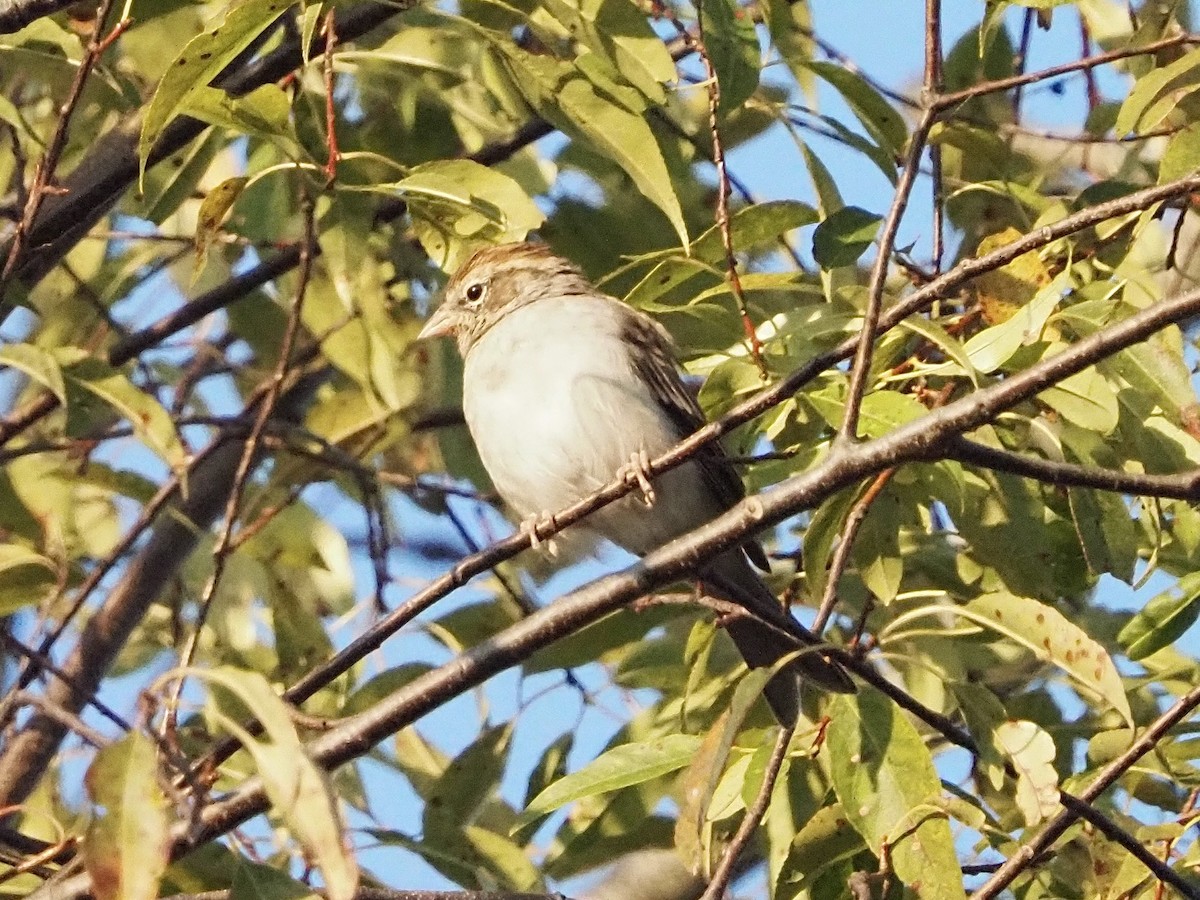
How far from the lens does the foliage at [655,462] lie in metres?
2.97

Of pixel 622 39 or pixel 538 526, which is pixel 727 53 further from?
pixel 538 526

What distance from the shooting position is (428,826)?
397 cm

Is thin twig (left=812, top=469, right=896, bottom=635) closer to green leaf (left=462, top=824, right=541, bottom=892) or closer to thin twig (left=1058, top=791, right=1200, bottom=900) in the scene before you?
thin twig (left=1058, top=791, right=1200, bottom=900)

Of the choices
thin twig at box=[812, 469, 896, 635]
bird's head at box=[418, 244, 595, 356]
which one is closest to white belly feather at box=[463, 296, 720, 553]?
bird's head at box=[418, 244, 595, 356]

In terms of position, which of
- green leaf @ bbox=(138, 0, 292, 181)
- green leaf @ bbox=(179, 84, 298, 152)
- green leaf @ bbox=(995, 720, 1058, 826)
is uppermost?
green leaf @ bbox=(179, 84, 298, 152)

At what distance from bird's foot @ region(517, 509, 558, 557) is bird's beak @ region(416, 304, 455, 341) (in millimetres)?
724

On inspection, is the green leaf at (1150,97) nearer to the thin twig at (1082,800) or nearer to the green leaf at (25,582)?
the thin twig at (1082,800)

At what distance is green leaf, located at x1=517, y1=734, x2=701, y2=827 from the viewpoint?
10.9ft

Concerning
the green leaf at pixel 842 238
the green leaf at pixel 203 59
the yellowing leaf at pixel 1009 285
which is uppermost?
the green leaf at pixel 203 59

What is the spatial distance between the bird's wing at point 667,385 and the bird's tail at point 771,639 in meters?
0.40

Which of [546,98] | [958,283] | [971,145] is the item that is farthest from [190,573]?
[958,283]

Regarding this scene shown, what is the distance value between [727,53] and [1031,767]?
4.65 feet

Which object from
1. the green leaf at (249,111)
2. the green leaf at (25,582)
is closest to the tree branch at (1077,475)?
the green leaf at (249,111)

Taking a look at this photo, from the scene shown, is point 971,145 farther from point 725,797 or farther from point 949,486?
point 725,797
